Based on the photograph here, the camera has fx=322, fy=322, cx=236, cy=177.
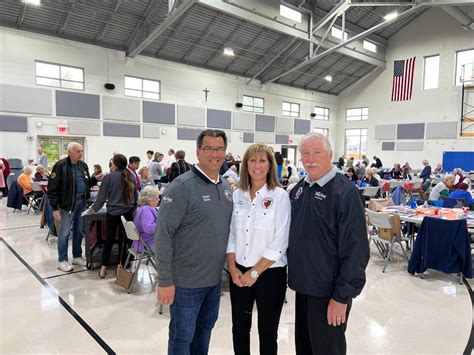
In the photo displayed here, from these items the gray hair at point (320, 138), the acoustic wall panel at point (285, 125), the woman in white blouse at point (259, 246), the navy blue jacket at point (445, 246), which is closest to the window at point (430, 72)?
the acoustic wall panel at point (285, 125)

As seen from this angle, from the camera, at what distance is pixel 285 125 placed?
A: 18219mm

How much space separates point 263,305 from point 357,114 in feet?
67.6

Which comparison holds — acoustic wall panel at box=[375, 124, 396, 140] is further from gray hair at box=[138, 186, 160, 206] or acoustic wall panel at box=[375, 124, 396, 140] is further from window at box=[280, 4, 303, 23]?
gray hair at box=[138, 186, 160, 206]

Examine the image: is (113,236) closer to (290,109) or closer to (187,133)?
(187,133)

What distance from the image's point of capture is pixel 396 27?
56.9 feet

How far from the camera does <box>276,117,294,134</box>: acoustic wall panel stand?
18.0 meters

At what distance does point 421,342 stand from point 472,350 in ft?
1.15

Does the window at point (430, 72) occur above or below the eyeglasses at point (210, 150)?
above

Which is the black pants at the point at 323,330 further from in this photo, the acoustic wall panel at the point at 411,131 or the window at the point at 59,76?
the acoustic wall panel at the point at 411,131

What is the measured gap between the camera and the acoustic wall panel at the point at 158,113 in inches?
521

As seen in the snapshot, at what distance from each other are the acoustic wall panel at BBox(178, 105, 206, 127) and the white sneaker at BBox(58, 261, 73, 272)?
10.6 meters

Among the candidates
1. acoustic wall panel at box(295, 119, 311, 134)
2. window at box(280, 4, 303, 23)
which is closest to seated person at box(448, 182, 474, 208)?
window at box(280, 4, 303, 23)

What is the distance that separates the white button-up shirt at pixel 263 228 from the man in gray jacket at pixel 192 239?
0.08m

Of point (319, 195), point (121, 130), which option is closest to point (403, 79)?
point (121, 130)
